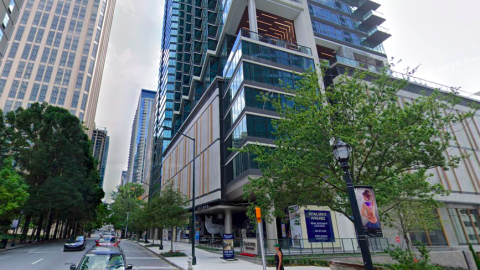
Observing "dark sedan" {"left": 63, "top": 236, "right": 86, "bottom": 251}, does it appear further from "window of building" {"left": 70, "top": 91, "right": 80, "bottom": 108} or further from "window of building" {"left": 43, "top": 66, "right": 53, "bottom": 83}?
"window of building" {"left": 43, "top": 66, "right": 53, "bottom": 83}

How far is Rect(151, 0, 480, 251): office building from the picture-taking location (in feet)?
99.8

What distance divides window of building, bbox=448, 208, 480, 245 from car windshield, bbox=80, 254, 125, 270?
129 ft

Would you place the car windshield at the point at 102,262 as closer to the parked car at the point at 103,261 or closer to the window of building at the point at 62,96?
the parked car at the point at 103,261

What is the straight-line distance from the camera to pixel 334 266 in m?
11.2

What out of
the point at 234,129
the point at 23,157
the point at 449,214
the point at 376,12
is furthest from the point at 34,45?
the point at 449,214

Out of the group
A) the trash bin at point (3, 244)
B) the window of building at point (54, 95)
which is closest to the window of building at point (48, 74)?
the window of building at point (54, 95)

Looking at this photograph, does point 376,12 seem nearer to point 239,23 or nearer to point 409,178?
point 239,23

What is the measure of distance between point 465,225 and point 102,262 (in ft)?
138

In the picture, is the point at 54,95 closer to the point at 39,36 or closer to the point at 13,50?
the point at 13,50

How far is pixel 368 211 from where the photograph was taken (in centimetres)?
765

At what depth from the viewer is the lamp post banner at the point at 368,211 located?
7457mm

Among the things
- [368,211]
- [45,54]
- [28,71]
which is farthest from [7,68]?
[368,211]

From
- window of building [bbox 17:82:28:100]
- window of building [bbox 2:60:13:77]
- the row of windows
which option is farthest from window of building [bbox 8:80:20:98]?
the row of windows

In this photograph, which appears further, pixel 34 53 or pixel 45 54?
pixel 45 54
